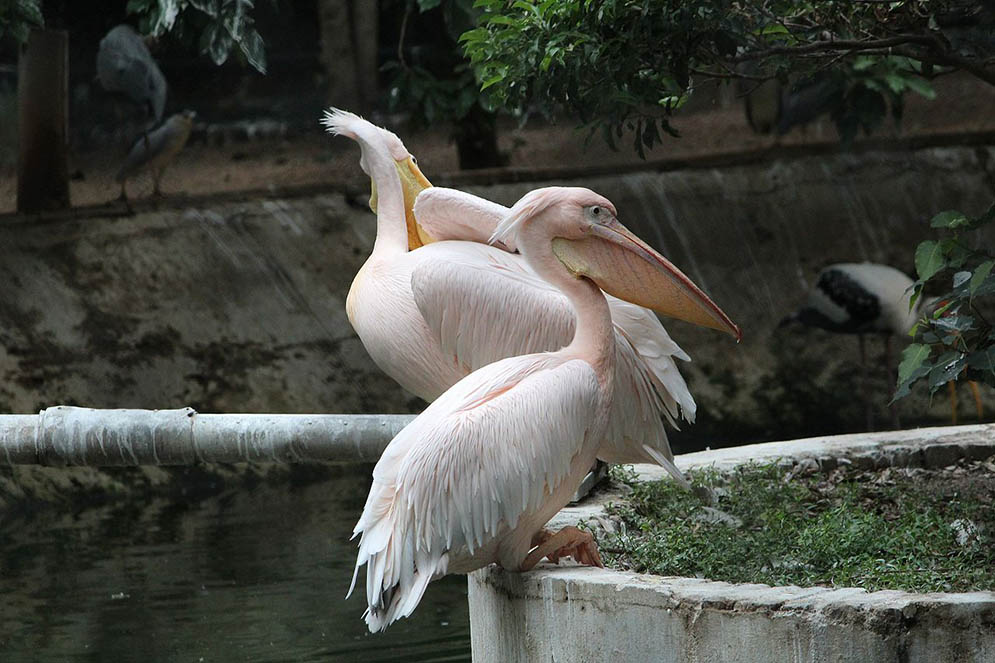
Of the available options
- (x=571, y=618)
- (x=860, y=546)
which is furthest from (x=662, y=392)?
(x=571, y=618)

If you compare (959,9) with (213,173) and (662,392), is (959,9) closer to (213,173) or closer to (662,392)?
(662,392)

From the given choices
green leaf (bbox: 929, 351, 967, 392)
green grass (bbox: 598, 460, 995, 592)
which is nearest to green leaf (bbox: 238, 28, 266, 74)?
green grass (bbox: 598, 460, 995, 592)

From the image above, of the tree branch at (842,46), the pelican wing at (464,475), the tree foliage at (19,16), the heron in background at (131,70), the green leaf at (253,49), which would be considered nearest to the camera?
the pelican wing at (464,475)

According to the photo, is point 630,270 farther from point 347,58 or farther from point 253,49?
point 347,58

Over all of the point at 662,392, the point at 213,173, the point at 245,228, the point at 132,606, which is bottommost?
the point at 132,606

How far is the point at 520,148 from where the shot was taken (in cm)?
1127

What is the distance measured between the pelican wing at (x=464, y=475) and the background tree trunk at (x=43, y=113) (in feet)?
23.5

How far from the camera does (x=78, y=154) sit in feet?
34.6

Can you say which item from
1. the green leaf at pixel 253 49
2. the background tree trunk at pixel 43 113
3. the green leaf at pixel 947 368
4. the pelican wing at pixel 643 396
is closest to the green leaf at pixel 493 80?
the pelican wing at pixel 643 396

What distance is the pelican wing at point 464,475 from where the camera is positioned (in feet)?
11.3

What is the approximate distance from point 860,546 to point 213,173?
310 inches

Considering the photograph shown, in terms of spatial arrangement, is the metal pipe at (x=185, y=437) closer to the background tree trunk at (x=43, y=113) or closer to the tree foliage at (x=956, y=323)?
the tree foliage at (x=956, y=323)

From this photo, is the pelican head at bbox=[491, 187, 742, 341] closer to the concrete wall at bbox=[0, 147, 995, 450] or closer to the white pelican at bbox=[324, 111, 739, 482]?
the white pelican at bbox=[324, 111, 739, 482]

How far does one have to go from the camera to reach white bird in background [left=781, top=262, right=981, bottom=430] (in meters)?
8.73
